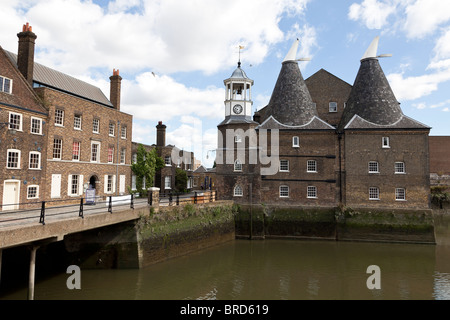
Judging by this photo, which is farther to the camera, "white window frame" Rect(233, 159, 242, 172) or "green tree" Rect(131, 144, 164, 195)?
"green tree" Rect(131, 144, 164, 195)

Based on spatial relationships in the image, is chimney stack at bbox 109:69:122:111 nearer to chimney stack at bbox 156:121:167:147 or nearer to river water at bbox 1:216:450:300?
chimney stack at bbox 156:121:167:147

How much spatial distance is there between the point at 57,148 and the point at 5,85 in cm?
479

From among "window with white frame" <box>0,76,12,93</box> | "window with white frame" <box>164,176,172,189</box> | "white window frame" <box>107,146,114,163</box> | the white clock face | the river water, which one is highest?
the white clock face

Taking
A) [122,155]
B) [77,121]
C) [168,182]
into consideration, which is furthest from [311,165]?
[77,121]

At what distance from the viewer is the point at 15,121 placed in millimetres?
17406

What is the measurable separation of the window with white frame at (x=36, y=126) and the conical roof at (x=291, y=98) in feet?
60.6

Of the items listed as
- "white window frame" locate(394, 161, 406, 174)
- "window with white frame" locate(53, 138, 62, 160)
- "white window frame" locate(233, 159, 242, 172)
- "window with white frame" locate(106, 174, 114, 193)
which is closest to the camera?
"window with white frame" locate(53, 138, 62, 160)

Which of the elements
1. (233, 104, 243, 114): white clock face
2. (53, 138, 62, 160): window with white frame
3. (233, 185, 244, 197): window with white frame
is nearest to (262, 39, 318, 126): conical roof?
(233, 104, 243, 114): white clock face

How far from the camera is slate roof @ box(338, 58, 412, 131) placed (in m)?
24.4

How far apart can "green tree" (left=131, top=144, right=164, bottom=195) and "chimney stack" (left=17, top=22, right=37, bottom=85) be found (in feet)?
37.1

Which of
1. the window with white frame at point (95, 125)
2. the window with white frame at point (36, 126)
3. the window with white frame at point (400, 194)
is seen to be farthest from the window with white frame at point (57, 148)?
the window with white frame at point (400, 194)

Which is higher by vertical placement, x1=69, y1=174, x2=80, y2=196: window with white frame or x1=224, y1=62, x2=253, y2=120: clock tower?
x1=224, y1=62, x2=253, y2=120: clock tower

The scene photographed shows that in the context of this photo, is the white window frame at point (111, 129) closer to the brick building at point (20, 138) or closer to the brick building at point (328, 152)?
the brick building at point (20, 138)
